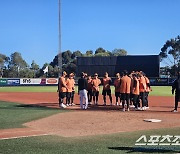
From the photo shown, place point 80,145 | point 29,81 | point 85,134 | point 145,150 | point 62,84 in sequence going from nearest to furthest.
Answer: point 145,150, point 80,145, point 85,134, point 62,84, point 29,81

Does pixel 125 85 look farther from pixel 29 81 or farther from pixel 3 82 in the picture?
pixel 3 82

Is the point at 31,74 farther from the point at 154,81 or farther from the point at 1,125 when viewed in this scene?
the point at 1,125

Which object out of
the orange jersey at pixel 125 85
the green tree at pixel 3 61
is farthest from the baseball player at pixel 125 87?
the green tree at pixel 3 61

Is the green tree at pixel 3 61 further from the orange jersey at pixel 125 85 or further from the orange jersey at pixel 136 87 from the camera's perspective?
the orange jersey at pixel 125 85

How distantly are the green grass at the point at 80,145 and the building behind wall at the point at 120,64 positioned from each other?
2149 inches

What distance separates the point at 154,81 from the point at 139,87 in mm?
42366

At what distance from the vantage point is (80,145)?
753 cm

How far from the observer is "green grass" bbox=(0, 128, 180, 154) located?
6922 mm

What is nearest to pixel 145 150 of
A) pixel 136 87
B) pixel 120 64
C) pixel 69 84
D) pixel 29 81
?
pixel 136 87

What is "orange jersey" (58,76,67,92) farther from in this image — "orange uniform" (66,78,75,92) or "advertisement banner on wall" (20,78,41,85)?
"advertisement banner on wall" (20,78,41,85)

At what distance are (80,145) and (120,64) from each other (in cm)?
5723

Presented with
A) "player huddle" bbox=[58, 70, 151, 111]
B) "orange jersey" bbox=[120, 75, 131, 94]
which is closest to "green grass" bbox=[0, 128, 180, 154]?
"orange jersey" bbox=[120, 75, 131, 94]

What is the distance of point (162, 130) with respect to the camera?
9.49 metres

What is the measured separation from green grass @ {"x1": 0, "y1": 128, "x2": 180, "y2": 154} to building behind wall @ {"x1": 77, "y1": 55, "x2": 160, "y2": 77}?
54.6 metres
